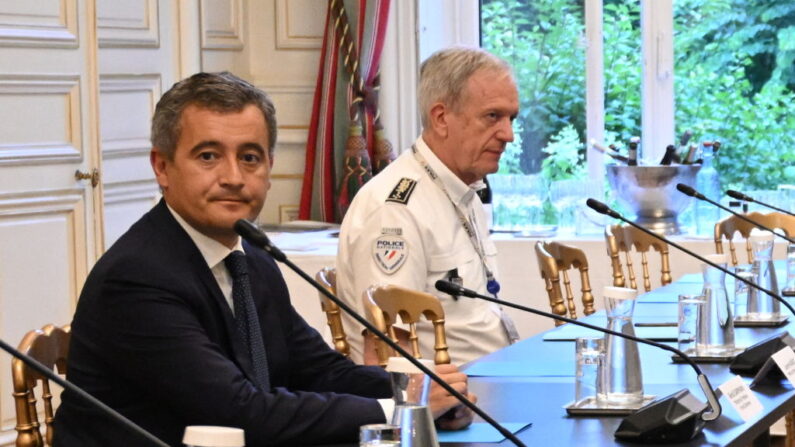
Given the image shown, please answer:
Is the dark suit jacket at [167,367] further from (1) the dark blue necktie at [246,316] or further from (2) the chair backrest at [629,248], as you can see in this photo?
(2) the chair backrest at [629,248]

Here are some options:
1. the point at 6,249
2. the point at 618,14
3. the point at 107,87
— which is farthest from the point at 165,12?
the point at 618,14

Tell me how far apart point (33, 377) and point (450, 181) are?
1.36 metres

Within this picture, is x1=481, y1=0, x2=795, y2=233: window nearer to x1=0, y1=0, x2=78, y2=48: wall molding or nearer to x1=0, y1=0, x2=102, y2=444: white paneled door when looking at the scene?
x1=0, y1=0, x2=102, y2=444: white paneled door

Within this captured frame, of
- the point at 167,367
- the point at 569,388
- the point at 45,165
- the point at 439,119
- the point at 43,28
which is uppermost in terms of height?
the point at 43,28

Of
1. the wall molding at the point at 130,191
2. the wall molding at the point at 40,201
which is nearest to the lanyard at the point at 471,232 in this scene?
the wall molding at the point at 40,201

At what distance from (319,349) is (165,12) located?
265 centimetres

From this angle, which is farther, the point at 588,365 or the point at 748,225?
the point at 748,225

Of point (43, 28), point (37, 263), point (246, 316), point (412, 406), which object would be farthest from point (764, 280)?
point (43, 28)

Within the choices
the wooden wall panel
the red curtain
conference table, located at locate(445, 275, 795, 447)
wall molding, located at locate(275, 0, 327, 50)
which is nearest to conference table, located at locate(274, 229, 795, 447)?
conference table, located at locate(445, 275, 795, 447)

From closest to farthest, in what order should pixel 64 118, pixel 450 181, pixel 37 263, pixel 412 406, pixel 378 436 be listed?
1. pixel 378 436
2. pixel 412 406
3. pixel 450 181
4. pixel 37 263
5. pixel 64 118

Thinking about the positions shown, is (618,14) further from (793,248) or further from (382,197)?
(382,197)

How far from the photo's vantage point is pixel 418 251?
9.64 ft

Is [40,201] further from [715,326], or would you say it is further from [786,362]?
[786,362]

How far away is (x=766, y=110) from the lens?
5.05 m
